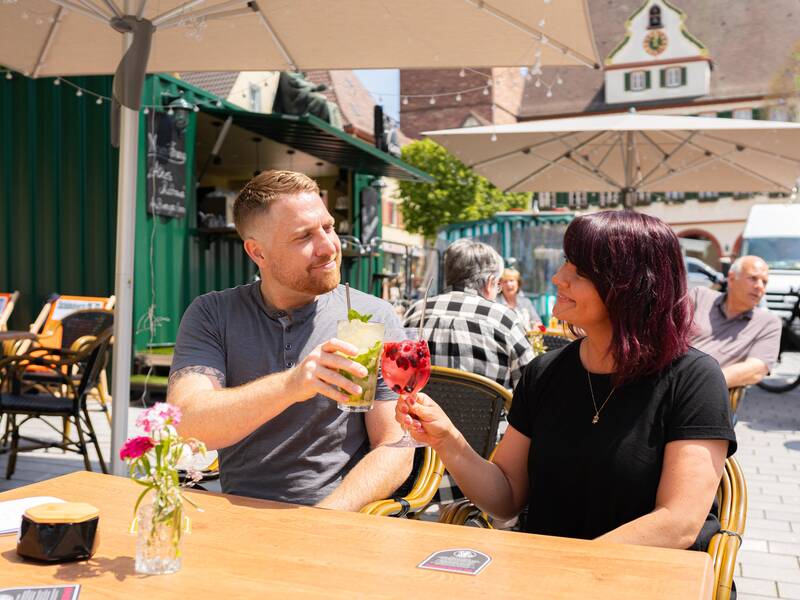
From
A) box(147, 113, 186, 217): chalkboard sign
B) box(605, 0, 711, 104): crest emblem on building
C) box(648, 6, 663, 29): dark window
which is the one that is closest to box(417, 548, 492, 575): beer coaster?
box(147, 113, 186, 217): chalkboard sign

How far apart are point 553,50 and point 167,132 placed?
5.40 metres

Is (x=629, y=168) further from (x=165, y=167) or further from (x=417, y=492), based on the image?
(x=417, y=492)

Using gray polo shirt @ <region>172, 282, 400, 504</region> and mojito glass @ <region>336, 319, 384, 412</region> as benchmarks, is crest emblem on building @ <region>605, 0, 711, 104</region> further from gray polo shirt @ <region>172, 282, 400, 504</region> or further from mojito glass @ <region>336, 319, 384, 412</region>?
mojito glass @ <region>336, 319, 384, 412</region>

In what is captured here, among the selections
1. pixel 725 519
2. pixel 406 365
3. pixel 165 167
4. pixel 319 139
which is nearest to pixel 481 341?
pixel 725 519

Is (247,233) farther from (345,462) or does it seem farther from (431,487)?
(431,487)

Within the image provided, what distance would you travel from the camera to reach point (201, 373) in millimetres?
2105

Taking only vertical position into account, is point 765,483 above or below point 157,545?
below

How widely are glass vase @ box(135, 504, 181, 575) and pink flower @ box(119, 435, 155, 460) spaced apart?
10 centimetres

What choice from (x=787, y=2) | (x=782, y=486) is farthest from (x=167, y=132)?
(x=787, y=2)

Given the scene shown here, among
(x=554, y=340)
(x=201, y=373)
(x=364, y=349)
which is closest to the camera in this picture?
(x=364, y=349)

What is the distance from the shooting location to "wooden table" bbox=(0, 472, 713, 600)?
1.27 meters

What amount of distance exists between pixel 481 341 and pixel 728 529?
67.0 inches

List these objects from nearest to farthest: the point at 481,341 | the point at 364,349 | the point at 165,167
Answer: the point at 364,349, the point at 481,341, the point at 165,167

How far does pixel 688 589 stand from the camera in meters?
1.28
